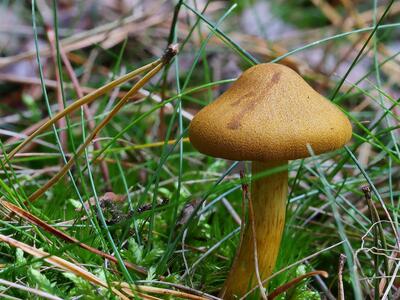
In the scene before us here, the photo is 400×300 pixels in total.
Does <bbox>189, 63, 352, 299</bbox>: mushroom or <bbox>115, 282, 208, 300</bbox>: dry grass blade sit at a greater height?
<bbox>189, 63, 352, 299</bbox>: mushroom

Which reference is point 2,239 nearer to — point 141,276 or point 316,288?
point 141,276

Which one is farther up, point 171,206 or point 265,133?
point 265,133

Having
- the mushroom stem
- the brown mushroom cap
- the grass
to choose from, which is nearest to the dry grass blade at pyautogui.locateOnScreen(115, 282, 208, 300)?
the grass

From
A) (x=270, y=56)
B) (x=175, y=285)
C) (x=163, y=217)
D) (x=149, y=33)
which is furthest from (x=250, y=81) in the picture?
(x=149, y=33)

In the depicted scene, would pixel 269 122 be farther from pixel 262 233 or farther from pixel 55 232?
pixel 55 232

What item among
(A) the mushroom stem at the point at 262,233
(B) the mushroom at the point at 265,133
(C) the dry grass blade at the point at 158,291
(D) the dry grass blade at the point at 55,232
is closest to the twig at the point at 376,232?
(B) the mushroom at the point at 265,133

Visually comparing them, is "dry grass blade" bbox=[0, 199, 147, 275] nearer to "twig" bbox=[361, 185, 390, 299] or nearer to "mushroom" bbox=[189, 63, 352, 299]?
"mushroom" bbox=[189, 63, 352, 299]

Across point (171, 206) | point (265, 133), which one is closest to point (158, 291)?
point (171, 206)

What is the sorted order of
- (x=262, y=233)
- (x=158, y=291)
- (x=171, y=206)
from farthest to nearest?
(x=262, y=233) → (x=158, y=291) → (x=171, y=206)

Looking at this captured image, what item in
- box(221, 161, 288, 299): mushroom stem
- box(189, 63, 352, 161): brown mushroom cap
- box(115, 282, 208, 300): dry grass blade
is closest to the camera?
box(189, 63, 352, 161): brown mushroom cap

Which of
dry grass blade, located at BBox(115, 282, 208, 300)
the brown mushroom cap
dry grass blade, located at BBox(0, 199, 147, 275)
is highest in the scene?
the brown mushroom cap
